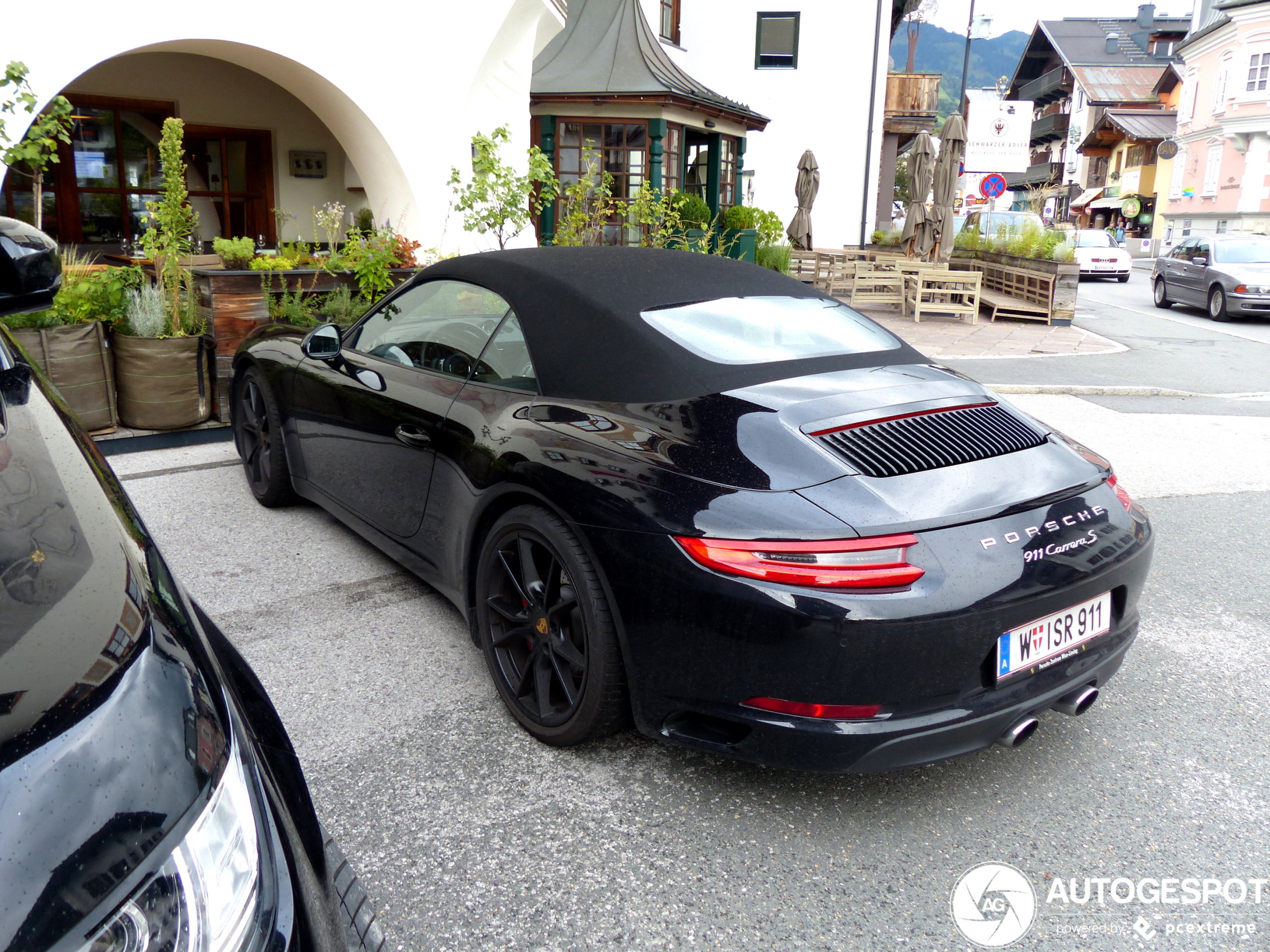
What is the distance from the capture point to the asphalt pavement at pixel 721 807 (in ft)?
7.27

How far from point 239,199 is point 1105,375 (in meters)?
11.3

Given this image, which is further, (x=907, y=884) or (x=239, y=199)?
(x=239, y=199)

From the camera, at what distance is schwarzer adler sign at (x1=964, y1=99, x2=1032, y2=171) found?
26.8 metres

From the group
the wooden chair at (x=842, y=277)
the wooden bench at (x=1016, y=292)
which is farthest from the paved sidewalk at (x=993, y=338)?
the wooden chair at (x=842, y=277)

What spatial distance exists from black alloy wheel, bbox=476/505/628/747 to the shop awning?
70.8 metres

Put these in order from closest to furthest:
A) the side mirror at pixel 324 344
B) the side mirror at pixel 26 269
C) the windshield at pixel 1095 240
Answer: the side mirror at pixel 26 269 → the side mirror at pixel 324 344 → the windshield at pixel 1095 240

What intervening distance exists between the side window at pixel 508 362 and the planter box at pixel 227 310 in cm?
374

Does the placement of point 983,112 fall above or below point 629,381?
above

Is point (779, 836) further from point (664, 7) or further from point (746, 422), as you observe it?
point (664, 7)

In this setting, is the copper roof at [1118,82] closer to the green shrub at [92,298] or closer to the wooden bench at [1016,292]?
the wooden bench at [1016,292]

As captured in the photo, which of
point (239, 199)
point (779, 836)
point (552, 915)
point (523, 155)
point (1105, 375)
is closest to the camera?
point (552, 915)

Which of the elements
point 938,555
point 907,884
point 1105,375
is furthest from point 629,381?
point 1105,375

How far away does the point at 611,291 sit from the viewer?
10.3 ft

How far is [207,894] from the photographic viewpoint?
1039 millimetres
